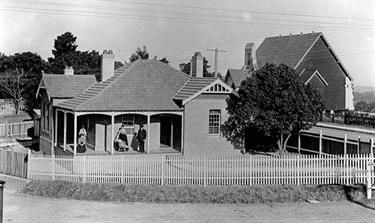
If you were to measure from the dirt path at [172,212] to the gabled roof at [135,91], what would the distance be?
→ 9146 millimetres

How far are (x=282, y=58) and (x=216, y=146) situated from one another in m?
29.1

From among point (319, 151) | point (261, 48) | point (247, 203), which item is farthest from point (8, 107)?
point (247, 203)

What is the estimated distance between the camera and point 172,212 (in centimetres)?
1816

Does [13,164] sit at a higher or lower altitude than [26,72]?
lower

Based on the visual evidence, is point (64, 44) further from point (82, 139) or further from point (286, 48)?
point (82, 139)

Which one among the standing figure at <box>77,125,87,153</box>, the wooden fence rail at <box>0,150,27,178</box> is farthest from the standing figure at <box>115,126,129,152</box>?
the wooden fence rail at <box>0,150,27,178</box>

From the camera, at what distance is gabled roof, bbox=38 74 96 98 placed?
32.4 metres

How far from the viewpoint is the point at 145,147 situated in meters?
29.8

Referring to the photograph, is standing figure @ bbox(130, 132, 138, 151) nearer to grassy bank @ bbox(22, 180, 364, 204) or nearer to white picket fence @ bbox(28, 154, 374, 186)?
white picket fence @ bbox(28, 154, 374, 186)

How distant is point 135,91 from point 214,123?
17.7 ft

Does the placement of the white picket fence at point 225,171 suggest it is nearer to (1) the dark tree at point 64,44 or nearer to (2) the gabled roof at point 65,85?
(2) the gabled roof at point 65,85

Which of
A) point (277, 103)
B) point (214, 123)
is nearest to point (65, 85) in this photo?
point (214, 123)

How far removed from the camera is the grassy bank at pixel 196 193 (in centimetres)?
2004

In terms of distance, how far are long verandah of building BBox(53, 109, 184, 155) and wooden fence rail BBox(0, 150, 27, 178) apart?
414 cm
